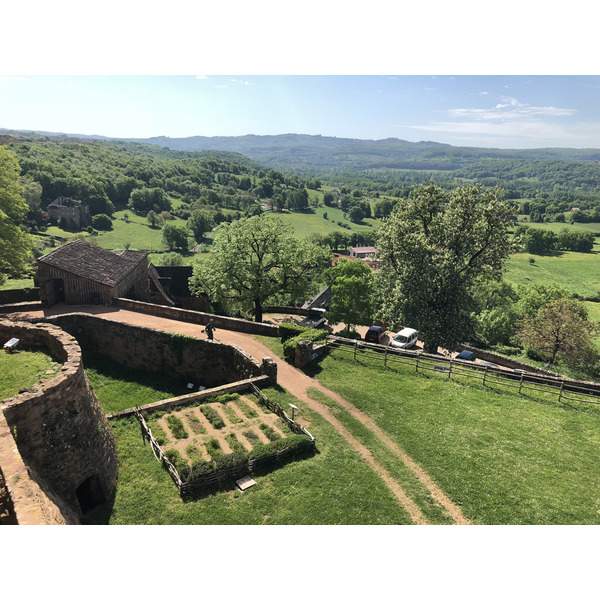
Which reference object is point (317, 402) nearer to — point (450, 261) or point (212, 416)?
point (212, 416)

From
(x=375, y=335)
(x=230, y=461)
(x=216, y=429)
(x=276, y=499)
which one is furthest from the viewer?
(x=375, y=335)

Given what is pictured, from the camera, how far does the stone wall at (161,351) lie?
2241cm

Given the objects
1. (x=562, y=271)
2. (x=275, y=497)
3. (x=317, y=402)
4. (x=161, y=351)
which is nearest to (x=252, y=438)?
(x=275, y=497)

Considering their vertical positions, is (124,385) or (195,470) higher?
(195,470)

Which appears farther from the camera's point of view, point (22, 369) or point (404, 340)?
point (404, 340)

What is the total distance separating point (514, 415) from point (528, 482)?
4.76 m

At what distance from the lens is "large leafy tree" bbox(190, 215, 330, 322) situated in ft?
106

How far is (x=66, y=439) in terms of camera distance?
40.5 ft

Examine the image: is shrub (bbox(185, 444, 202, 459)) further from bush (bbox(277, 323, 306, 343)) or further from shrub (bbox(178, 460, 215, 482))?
bush (bbox(277, 323, 306, 343))

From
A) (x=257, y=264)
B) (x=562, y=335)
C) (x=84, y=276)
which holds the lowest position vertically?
(x=562, y=335)

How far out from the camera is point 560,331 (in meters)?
34.5

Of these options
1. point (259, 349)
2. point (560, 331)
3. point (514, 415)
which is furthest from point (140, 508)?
point (560, 331)

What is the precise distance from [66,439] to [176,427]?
5.02 meters

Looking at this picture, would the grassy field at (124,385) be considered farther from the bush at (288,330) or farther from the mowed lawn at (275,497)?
the bush at (288,330)
